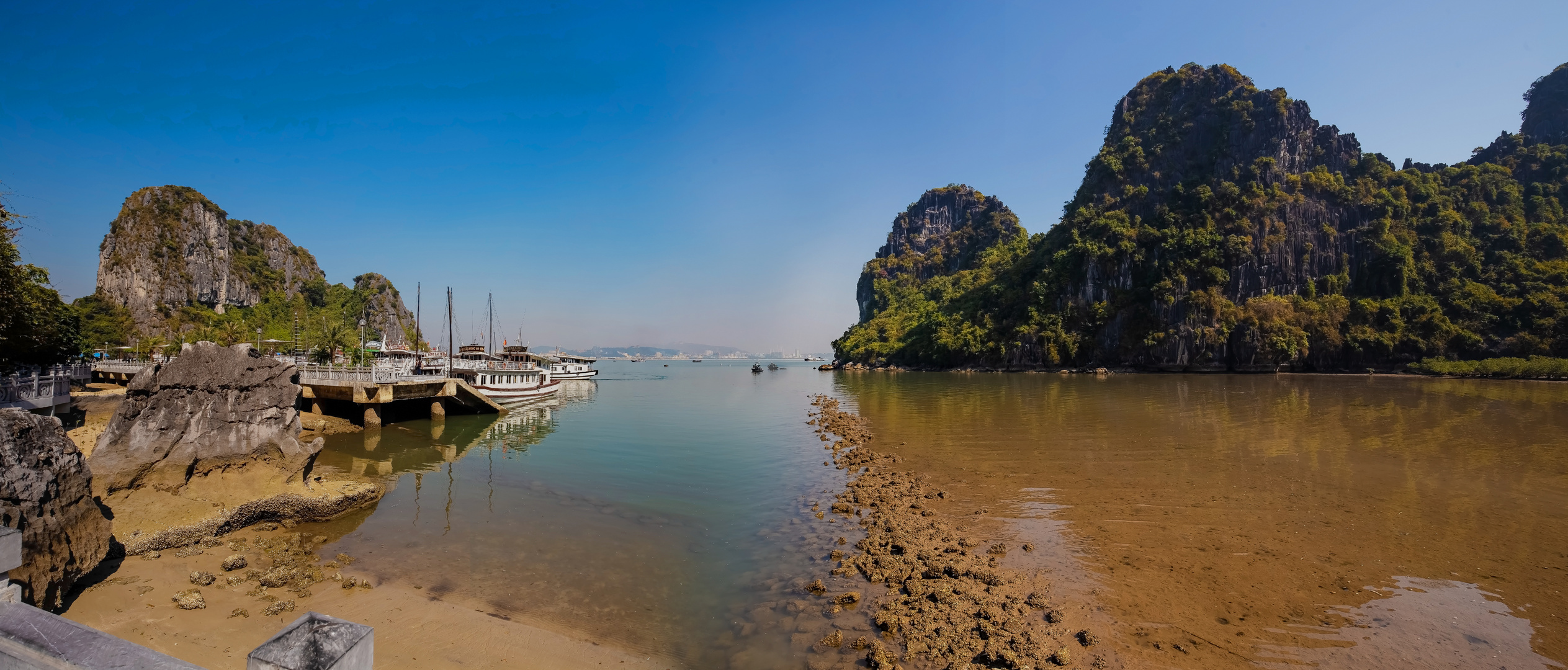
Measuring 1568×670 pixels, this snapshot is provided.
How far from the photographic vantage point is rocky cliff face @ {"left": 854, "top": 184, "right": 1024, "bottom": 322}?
Answer: 153375 mm

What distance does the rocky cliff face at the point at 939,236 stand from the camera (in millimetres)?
153375

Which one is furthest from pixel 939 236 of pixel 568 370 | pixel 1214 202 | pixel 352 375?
pixel 352 375

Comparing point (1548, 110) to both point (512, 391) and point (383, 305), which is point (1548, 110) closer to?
point (512, 391)

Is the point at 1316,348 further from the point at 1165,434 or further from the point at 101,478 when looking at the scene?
the point at 101,478

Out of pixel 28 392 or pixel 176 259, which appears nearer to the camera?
pixel 28 392

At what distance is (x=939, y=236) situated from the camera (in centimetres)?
18388

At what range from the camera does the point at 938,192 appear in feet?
630

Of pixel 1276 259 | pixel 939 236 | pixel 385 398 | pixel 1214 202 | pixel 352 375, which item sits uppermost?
pixel 939 236

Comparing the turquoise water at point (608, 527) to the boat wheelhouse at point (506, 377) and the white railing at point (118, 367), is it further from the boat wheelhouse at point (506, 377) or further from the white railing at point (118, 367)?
the white railing at point (118, 367)

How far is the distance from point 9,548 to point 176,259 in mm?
119845

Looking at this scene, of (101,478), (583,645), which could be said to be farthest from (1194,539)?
(101,478)

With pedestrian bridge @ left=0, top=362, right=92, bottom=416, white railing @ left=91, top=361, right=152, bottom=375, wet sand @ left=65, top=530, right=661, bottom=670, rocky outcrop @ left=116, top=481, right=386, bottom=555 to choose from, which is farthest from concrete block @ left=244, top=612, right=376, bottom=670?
white railing @ left=91, top=361, right=152, bottom=375

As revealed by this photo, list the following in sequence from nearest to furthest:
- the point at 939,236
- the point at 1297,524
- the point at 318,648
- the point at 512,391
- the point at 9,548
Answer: the point at 318,648
the point at 9,548
the point at 1297,524
the point at 512,391
the point at 939,236

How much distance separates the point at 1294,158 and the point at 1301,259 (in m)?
19.1
